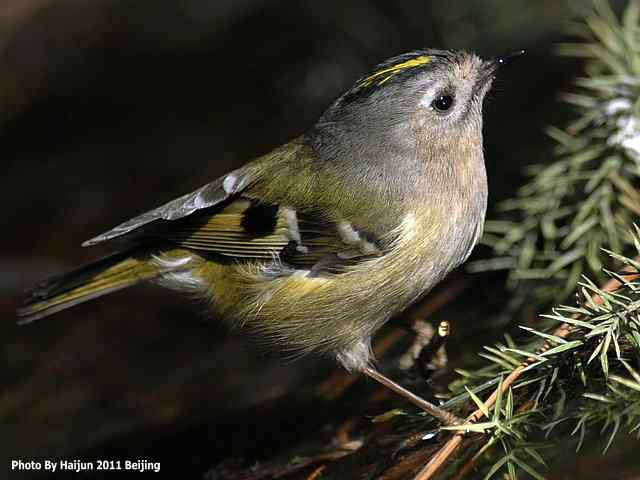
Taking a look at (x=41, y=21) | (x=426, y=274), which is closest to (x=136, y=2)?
(x=41, y=21)

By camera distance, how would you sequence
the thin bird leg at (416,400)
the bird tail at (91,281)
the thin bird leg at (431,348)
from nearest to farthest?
the thin bird leg at (416,400) < the thin bird leg at (431,348) < the bird tail at (91,281)

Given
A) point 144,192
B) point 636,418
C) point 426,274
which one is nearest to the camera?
point 636,418

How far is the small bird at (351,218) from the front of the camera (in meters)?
1.75

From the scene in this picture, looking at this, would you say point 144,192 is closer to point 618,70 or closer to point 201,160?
point 201,160

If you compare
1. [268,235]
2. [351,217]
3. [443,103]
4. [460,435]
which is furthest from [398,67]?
[460,435]

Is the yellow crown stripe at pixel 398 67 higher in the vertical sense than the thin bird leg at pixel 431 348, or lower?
higher

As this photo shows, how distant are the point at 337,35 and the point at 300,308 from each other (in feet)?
5.37

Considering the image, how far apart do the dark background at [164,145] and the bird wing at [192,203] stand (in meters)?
0.28

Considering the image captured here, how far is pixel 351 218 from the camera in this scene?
1.83 meters

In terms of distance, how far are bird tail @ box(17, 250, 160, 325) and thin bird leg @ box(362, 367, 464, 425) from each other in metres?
0.58

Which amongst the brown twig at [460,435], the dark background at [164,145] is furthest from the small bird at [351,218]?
the brown twig at [460,435]

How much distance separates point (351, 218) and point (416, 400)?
42 centimetres

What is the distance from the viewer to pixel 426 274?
1.71 m

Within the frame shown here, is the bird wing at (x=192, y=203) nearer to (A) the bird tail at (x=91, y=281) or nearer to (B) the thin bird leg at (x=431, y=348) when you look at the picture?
(A) the bird tail at (x=91, y=281)
